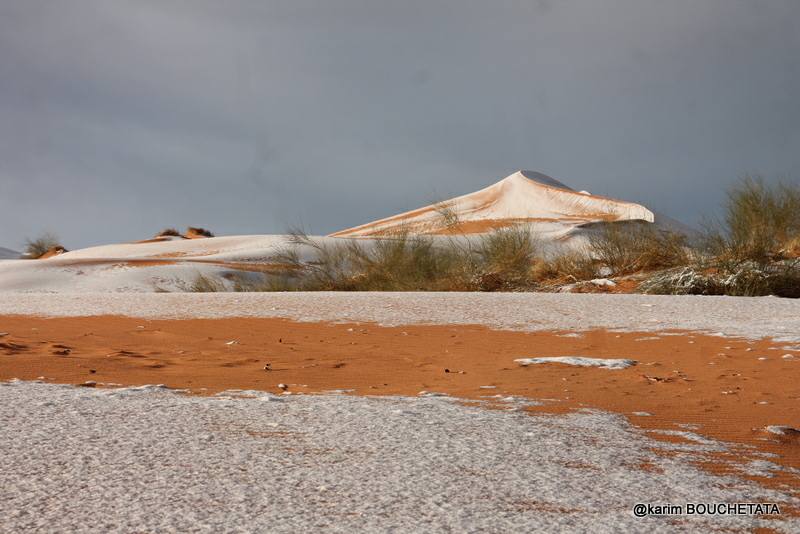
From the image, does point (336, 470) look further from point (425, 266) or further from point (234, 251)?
point (234, 251)

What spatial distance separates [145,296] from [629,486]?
40.7 ft

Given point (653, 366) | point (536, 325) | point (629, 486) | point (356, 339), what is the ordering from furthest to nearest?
point (536, 325) → point (356, 339) → point (653, 366) → point (629, 486)

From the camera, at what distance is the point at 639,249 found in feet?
55.1

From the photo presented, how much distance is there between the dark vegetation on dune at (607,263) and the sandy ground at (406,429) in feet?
19.7

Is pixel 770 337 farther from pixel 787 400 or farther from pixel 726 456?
pixel 726 456

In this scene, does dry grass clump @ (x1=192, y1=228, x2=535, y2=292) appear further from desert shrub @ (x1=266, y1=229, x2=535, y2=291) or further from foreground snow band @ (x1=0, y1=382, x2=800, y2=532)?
foreground snow band @ (x1=0, y1=382, x2=800, y2=532)

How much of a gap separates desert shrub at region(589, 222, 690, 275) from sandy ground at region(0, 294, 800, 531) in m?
8.48

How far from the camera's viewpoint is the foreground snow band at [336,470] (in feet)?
7.48

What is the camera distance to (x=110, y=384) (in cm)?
491

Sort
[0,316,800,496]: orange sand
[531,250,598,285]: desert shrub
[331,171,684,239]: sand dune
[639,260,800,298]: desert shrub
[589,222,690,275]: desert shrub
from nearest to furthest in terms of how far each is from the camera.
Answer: [0,316,800,496]: orange sand, [639,260,800,298]: desert shrub, [589,222,690,275]: desert shrub, [531,250,598,285]: desert shrub, [331,171,684,239]: sand dune

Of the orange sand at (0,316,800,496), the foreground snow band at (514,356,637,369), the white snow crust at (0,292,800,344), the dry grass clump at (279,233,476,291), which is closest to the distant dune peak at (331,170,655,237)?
the dry grass clump at (279,233,476,291)

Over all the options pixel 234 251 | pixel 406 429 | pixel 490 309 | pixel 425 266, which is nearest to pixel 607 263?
pixel 425 266

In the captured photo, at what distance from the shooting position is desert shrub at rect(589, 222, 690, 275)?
16.1 meters

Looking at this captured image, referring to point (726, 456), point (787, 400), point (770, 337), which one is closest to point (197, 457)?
point (726, 456)
